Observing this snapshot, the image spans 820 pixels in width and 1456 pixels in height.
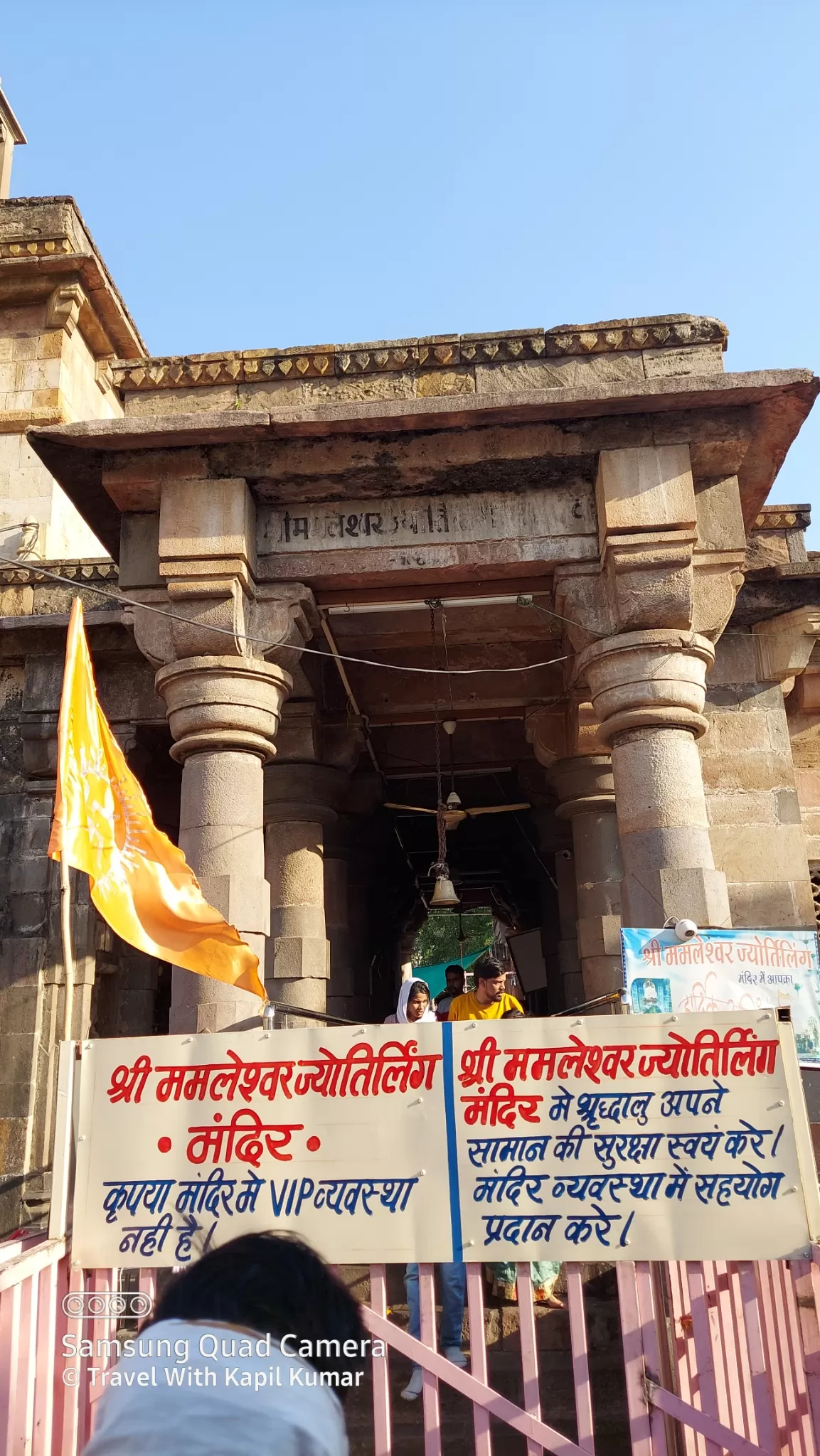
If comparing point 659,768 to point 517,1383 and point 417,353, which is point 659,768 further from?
point 517,1383

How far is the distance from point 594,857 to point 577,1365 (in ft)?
19.7

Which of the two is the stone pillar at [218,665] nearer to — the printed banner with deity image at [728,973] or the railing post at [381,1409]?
the printed banner with deity image at [728,973]

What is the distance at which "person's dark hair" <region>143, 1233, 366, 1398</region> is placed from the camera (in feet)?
5.23

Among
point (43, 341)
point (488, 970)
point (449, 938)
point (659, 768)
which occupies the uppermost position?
point (449, 938)

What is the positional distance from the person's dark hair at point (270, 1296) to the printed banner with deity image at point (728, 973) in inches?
154

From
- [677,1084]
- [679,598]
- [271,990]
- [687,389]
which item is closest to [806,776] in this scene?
[679,598]

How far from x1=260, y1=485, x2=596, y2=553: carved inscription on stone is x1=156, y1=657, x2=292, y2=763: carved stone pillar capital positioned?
2.87 ft

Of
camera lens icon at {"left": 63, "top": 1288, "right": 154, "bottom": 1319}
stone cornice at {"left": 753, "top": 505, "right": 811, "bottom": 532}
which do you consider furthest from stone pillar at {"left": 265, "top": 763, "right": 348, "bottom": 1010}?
camera lens icon at {"left": 63, "top": 1288, "right": 154, "bottom": 1319}

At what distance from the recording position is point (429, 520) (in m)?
6.71

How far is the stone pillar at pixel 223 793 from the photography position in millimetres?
5820

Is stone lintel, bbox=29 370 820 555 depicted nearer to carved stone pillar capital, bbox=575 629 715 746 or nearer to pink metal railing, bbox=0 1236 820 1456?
carved stone pillar capital, bbox=575 629 715 746

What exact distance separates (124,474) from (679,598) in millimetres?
3351

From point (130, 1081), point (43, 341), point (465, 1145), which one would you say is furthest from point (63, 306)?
point (465, 1145)

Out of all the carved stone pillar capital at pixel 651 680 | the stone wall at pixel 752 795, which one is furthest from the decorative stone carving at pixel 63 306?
the carved stone pillar capital at pixel 651 680
